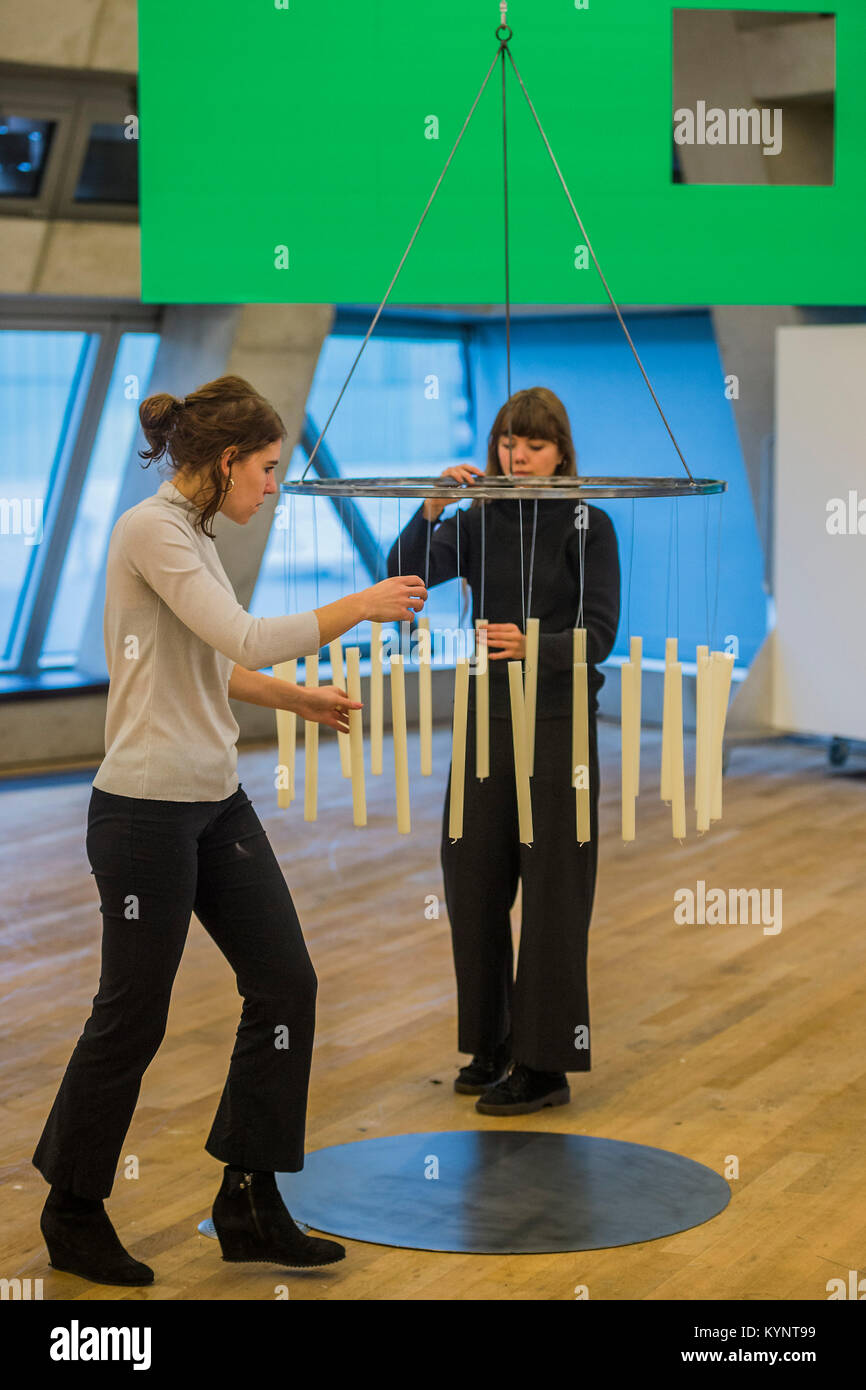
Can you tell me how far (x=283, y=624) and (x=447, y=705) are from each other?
21.5ft

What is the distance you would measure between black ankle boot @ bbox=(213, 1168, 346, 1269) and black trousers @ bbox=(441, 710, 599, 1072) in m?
0.83

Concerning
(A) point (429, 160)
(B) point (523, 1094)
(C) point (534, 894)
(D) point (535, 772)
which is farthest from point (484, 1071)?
(A) point (429, 160)

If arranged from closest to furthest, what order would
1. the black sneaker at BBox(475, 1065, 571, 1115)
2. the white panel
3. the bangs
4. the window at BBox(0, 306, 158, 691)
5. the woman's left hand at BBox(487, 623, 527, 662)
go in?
the woman's left hand at BBox(487, 623, 527, 662) → the bangs → the black sneaker at BBox(475, 1065, 571, 1115) → the white panel → the window at BBox(0, 306, 158, 691)

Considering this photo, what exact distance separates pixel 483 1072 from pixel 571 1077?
0.26m

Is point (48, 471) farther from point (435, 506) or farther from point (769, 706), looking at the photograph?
point (435, 506)

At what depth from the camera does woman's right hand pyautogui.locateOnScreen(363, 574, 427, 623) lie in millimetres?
2568

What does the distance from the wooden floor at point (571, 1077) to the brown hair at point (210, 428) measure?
131 cm

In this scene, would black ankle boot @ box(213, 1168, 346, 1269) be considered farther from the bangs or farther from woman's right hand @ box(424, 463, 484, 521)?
the bangs

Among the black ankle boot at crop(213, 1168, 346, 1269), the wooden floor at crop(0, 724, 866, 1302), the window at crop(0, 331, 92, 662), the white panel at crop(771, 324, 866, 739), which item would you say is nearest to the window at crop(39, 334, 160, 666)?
the window at crop(0, 331, 92, 662)

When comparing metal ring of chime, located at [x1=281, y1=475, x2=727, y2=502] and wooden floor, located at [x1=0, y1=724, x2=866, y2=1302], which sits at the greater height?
metal ring of chime, located at [x1=281, y1=475, x2=727, y2=502]

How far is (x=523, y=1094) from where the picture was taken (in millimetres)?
3521

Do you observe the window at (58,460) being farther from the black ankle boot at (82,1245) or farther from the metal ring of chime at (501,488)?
the black ankle boot at (82,1245)

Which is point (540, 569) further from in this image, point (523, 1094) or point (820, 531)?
point (820, 531)

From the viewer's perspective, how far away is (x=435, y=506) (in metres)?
3.17
